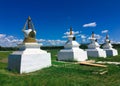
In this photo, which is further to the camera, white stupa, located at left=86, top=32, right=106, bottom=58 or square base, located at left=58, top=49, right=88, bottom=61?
white stupa, located at left=86, top=32, right=106, bottom=58

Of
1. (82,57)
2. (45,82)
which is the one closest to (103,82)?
(45,82)

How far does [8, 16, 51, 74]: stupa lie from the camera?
15219mm

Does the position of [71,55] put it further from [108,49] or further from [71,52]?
[108,49]

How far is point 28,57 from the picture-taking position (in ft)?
50.9

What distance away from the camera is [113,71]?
48.1ft

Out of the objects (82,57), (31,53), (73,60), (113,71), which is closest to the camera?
(113,71)

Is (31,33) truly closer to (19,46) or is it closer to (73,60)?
(19,46)

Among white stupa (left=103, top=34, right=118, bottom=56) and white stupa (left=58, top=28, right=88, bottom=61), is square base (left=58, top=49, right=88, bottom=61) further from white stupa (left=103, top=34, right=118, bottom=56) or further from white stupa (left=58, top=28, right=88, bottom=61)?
white stupa (left=103, top=34, right=118, bottom=56)

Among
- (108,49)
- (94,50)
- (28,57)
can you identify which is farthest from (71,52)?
(108,49)

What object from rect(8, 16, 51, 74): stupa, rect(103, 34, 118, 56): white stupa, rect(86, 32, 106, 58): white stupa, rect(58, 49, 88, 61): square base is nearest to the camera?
rect(8, 16, 51, 74): stupa

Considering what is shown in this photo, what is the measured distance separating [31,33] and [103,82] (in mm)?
8394

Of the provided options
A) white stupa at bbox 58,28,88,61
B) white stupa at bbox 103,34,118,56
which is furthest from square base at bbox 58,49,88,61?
white stupa at bbox 103,34,118,56

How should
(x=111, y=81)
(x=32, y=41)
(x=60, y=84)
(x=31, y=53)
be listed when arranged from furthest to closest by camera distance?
(x=32, y=41) → (x=31, y=53) → (x=111, y=81) → (x=60, y=84)

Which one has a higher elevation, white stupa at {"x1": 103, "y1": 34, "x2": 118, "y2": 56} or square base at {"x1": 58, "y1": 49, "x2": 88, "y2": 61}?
white stupa at {"x1": 103, "y1": 34, "x2": 118, "y2": 56}
